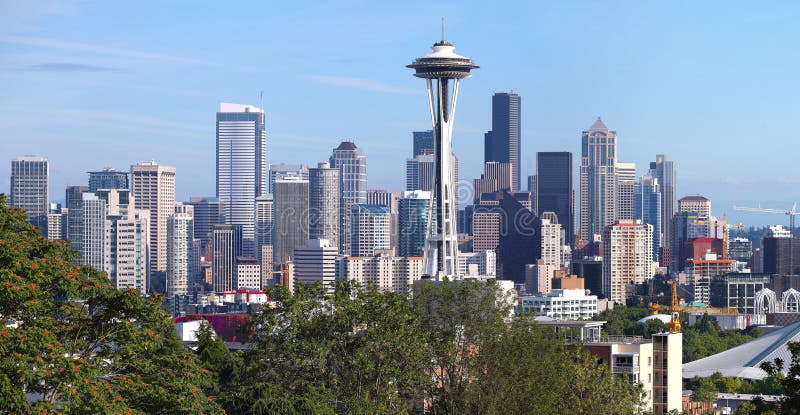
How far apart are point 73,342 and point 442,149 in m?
126

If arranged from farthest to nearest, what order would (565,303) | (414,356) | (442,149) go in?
(565,303) → (442,149) → (414,356)

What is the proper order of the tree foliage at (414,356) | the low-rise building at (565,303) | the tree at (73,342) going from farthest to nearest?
1. the low-rise building at (565,303)
2. the tree foliage at (414,356)
3. the tree at (73,342)

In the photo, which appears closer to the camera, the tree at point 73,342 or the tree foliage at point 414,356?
the tree at point 73,342

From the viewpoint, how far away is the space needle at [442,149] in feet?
475

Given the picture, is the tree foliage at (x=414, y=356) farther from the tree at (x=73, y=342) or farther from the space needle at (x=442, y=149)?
the space needle at (x=442, y=149)

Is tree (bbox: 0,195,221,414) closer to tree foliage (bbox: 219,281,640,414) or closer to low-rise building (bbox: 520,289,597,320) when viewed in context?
tree foliage (bbox: 219,281,640,414)

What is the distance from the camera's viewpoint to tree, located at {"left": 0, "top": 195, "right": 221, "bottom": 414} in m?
21.3

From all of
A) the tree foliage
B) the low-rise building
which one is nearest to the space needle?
the low-rise building

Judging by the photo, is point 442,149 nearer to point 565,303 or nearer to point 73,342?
point 565,303

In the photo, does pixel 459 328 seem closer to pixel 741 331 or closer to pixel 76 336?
pixel 76 336

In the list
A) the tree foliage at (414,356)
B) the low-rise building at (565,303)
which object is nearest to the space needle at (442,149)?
the low-rise building at (565,303)

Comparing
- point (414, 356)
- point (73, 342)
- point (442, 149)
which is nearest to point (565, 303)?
point (442, 149)

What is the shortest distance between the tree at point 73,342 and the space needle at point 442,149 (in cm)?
11397

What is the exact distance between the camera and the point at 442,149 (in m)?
149
